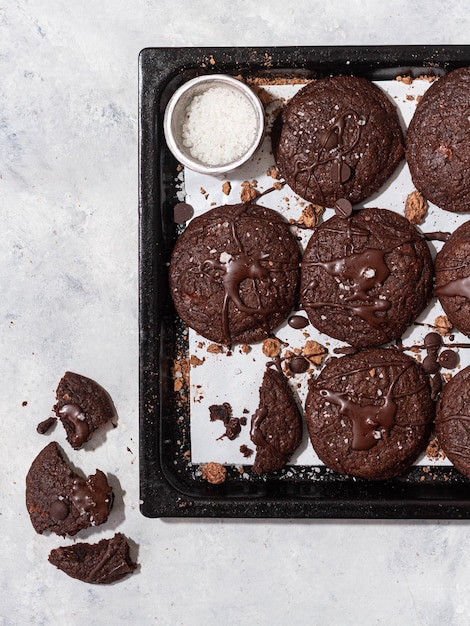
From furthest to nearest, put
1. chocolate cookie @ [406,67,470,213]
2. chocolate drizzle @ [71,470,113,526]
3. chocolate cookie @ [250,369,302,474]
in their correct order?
chocolate drizzle @ [71,470,113,526] < chocolate cookie @ [250,369,302,474] < chocolate cookie @ [406,67,470,213]

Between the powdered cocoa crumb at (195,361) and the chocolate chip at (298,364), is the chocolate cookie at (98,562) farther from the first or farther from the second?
the chocolate chip at (298,364)

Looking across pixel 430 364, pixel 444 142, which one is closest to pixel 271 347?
pixel 430 364

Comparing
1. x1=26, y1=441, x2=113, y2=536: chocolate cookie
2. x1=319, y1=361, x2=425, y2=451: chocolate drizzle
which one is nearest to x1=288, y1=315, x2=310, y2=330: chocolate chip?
x1=319, y1=361, x2=425, y2=451: chocolate drizzle

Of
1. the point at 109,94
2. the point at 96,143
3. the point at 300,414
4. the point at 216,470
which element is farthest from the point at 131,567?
the point at 109,94

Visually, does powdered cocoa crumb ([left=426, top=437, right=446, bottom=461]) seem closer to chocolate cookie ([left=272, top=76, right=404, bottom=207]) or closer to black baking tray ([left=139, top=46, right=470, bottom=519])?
black baking tray ([left=139, top=46, right=470, bottom=519])

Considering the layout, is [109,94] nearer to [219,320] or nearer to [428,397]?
[219,320]

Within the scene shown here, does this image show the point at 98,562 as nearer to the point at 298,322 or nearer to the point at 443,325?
the point at 298,322
